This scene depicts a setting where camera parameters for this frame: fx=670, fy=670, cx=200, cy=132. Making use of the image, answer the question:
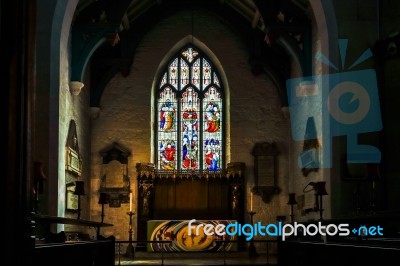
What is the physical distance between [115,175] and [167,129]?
196cm

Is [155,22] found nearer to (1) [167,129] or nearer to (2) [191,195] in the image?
(1) [167,129]

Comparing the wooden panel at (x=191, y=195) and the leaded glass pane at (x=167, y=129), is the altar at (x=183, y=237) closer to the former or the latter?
the wooden panel at (x=191, y=195)

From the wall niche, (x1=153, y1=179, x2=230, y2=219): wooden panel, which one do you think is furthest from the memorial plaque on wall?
the wall niche

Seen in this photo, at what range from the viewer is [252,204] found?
16953 millimetres

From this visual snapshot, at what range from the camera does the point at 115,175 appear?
17016mm

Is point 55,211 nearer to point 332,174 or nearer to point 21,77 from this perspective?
point 332,174

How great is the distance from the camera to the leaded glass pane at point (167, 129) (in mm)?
17750

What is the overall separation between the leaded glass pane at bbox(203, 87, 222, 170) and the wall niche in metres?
2.16

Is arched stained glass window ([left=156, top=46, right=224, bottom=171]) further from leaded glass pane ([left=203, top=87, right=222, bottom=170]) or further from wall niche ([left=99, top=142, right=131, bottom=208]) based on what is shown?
wall niche ([left=99, top=142, right=131, bottom=208])

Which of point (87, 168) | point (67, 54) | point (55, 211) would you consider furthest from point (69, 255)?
point (87, 168)

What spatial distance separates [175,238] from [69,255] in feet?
29.1

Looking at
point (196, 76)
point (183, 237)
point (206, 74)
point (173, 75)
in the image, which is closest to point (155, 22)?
point (173, 75)

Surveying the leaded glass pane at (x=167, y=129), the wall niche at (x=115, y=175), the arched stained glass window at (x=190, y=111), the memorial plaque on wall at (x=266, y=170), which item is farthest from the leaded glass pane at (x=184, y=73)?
the memorial plaque on wall at (x=266, y=170)

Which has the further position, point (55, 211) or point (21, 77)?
point (55, 211)
